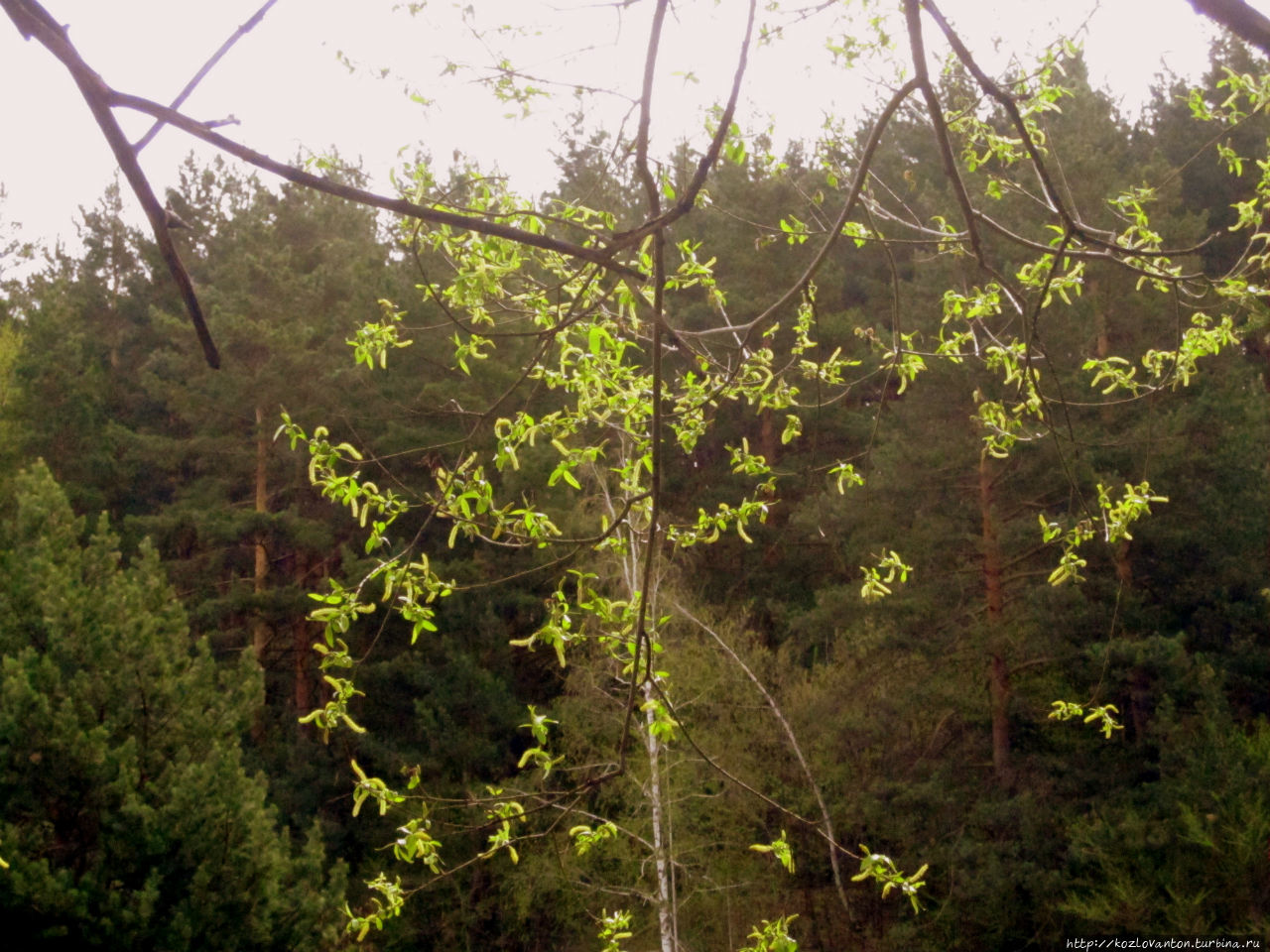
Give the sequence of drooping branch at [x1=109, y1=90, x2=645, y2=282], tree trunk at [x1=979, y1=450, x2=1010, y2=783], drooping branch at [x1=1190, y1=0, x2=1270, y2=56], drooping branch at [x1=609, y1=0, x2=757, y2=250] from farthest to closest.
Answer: tree trunk at [x1=979, y1=450, x2=1010, y2=783]
drooping branch at [x1=609, y1=0, x2=757, y2=250]
drooping branch at [x1=109, y1=90, x2=645, y2=282]
drooping branch at [x1=1190, y1=0, x2=1270, y2=56]

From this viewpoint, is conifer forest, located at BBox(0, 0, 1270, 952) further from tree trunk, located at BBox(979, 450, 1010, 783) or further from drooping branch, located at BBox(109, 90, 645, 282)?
drooping branch, located at BBox(109, 90, 645, 282)

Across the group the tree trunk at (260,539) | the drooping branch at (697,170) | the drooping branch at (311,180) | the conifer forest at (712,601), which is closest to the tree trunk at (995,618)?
the conifer forest at (712,601)

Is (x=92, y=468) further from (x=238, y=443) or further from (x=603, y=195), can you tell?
(x=603, y=195)

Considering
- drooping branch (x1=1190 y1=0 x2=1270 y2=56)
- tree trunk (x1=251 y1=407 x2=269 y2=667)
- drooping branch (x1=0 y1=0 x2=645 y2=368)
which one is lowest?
drooping branch (x1=1190 y1=0 x2=1270 y2=56)

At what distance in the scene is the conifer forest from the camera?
711cm

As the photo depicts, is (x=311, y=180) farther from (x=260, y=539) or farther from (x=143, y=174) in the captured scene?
(x=260, y=539)

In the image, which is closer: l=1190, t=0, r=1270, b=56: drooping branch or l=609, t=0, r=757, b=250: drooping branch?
l=1190, t=0, r=1270, b=56: drooping branch

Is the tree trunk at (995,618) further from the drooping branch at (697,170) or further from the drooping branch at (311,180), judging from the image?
the drooping branch at (311,180)

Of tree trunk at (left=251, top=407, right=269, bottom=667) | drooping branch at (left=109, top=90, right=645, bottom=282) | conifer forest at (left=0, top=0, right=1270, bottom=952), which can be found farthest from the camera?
tree trunk at (left=251, top=407, right=269, bottom=667)

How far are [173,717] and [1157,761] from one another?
944 centimetres

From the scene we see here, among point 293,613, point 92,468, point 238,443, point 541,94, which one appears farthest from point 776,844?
point 92,468

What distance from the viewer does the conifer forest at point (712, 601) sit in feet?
23.3

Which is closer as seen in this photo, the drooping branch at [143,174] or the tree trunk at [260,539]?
the drooping branch at [143,174]

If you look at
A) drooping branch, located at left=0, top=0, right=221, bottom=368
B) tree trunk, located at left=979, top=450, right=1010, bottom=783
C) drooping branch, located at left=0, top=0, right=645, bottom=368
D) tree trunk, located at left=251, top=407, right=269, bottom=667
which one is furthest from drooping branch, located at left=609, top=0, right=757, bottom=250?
tree trunk, located at left=251, top=407, right=269, bottom=667
